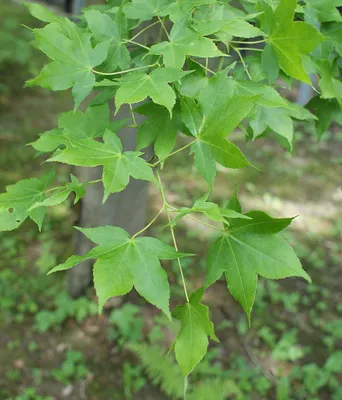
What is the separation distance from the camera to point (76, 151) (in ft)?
2.86

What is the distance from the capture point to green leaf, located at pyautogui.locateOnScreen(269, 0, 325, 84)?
37.8 inches

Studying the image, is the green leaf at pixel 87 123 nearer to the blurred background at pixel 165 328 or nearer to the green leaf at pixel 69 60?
the green leaf at pixel 69 60

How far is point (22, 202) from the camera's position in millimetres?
1043

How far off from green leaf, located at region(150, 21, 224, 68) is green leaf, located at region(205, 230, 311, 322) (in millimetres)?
381

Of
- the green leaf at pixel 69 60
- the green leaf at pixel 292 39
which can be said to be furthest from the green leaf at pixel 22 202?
the green leaf at pixel 292 39

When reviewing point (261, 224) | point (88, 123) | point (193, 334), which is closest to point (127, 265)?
point (193, 334)

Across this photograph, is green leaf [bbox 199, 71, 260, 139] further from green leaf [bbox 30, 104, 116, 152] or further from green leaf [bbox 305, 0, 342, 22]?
green leaf [bbox 305, 0, 342, 22]

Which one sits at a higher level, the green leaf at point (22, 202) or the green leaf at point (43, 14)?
the green leaf at point (43, 14)

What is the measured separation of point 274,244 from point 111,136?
16.1 inches

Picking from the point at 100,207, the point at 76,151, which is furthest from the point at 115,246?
the point at 100,207

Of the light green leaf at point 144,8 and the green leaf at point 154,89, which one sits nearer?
the green leaf at point 154,89

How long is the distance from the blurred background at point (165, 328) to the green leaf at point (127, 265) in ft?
5.19

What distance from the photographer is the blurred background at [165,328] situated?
2.55 meters

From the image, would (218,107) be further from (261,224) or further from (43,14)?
(43,14)
